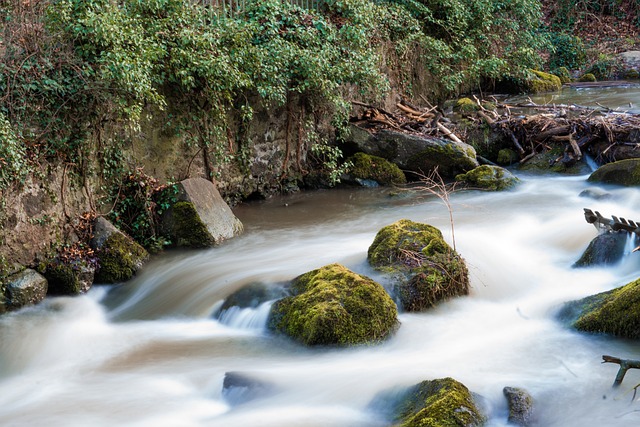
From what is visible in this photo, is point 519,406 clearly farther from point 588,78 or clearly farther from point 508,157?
point 588,78

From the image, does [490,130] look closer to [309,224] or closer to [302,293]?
[309,224]

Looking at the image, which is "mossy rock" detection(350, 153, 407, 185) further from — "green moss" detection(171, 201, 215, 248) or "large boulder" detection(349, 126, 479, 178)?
A: "green moss" detection(171, 201, 215, 248)

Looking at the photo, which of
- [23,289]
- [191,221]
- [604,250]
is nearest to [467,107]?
[604,250]

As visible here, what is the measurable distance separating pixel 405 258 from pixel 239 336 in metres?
1.93

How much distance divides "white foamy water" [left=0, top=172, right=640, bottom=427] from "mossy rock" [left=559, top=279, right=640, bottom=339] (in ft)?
0.36

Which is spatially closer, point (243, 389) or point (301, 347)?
point (243, 389)

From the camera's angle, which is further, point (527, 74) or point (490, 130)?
point (527, 74)

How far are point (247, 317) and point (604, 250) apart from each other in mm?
4039

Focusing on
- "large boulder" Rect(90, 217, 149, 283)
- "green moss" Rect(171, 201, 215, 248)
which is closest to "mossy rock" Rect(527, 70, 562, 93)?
"green moss" Rect(171, 201, 215, 248)

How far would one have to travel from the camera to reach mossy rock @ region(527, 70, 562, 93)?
1912 centimetres

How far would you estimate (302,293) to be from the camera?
23.2 feet

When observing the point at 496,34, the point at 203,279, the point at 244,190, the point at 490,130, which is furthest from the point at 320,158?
the point at 496,34

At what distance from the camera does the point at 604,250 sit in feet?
26.2

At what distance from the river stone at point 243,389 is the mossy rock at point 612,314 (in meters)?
2.89
